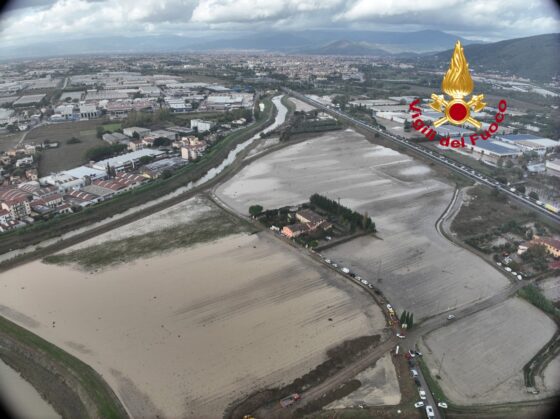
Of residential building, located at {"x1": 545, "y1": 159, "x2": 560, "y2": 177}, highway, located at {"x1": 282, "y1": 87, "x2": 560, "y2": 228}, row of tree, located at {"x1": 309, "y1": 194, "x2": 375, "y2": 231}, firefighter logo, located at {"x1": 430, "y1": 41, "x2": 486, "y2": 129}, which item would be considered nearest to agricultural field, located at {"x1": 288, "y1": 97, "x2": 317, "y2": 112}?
highway, located at {"x1": 282, "y1": 87, "x2": 560, "y2": 228}

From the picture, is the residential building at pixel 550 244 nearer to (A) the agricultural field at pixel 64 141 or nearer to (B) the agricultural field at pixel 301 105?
(A) the agricultural field at pixel 64 141

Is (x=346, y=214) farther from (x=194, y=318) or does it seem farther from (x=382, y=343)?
(x=194, y=318)

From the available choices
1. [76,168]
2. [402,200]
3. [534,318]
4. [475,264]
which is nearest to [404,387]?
[534,318]

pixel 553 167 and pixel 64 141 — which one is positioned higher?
pixel 64 141

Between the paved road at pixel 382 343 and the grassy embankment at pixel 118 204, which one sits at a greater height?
the grassy embankment at pixel 118 204

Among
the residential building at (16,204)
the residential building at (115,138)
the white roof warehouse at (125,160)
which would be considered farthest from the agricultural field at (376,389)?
the residential building at (115,138)

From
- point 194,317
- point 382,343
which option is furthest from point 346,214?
point 194,317

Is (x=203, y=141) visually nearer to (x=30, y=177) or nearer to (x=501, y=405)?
(x=30, y=177)
